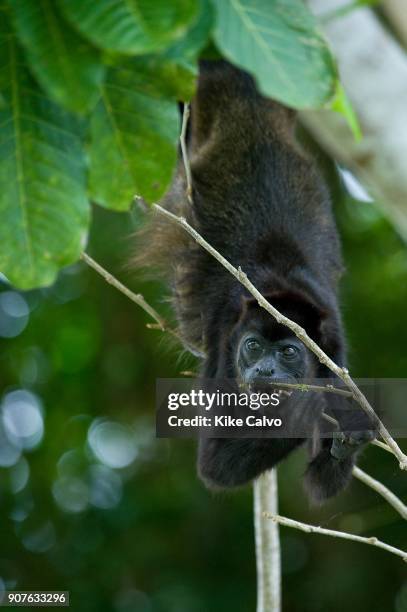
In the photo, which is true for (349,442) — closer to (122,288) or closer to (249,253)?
(122,288)

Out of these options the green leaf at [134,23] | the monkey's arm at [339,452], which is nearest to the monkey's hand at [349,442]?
the monkey's arm at [339,452]

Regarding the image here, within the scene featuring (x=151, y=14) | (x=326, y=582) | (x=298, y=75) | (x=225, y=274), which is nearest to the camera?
(x=151, y=14)

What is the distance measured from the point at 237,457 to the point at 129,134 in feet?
12.4

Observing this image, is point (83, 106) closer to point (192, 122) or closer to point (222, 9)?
point (222, 9)

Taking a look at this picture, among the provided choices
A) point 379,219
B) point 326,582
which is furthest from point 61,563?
point 379,219

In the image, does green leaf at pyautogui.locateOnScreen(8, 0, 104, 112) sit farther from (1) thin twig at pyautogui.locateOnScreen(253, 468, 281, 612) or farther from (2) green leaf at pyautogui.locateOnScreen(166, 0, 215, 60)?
(1) thin twig at pyautogui.locateOnScreen(253, 468, 281, 612)

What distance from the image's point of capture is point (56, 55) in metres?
1.69

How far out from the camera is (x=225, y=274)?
5816 millimetres

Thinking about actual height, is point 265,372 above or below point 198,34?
below

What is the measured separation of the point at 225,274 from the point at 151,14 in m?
4.26

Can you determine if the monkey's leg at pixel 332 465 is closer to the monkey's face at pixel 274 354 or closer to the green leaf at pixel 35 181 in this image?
the monkey's face at pixel 274 354

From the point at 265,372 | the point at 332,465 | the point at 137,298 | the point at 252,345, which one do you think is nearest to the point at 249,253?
the point at 252,345

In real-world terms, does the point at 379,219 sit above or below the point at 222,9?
below

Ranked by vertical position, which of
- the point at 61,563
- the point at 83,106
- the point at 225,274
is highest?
the point at 83,106
